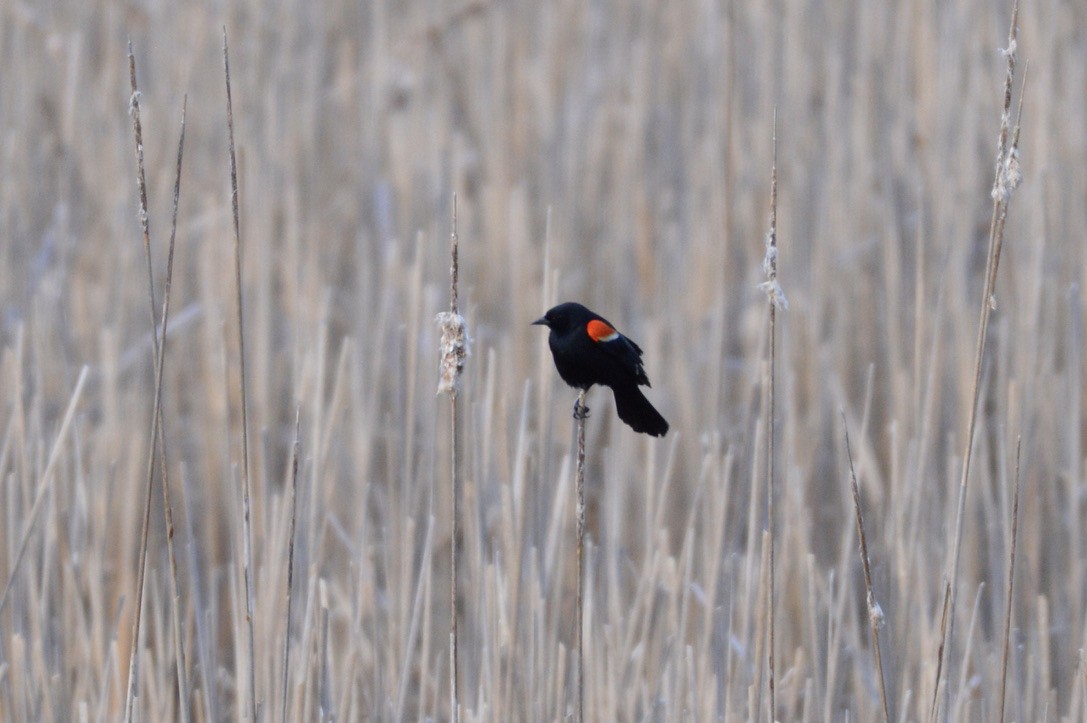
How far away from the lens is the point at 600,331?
5.07 feet

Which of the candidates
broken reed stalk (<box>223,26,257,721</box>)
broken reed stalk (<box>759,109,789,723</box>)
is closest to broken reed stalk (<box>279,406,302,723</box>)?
broken reed stalk (<box>223,26,257,721</box>)

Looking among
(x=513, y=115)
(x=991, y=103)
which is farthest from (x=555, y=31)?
(x=991, y=103)

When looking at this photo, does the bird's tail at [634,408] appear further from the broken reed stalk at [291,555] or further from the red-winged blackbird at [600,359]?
the broken reed stalk at [291,555]

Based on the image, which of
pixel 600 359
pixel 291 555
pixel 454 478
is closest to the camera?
pixel 454 478

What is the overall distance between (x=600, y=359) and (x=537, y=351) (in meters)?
1.41

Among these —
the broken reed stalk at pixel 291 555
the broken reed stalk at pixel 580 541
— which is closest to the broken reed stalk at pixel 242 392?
the broken reed stalk at pixel 291 555

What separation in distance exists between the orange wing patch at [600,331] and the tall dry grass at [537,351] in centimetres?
21

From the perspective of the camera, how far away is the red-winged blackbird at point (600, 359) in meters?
1.54

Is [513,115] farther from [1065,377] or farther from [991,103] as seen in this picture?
[1065,377]

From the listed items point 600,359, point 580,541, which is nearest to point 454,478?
point 580,541

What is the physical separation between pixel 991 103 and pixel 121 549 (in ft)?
7.03

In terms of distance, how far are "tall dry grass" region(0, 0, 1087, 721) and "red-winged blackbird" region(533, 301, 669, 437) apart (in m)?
0.19

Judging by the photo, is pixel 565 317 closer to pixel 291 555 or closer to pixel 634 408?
pixel 634 408

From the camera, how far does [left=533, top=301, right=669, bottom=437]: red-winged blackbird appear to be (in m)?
1.54
